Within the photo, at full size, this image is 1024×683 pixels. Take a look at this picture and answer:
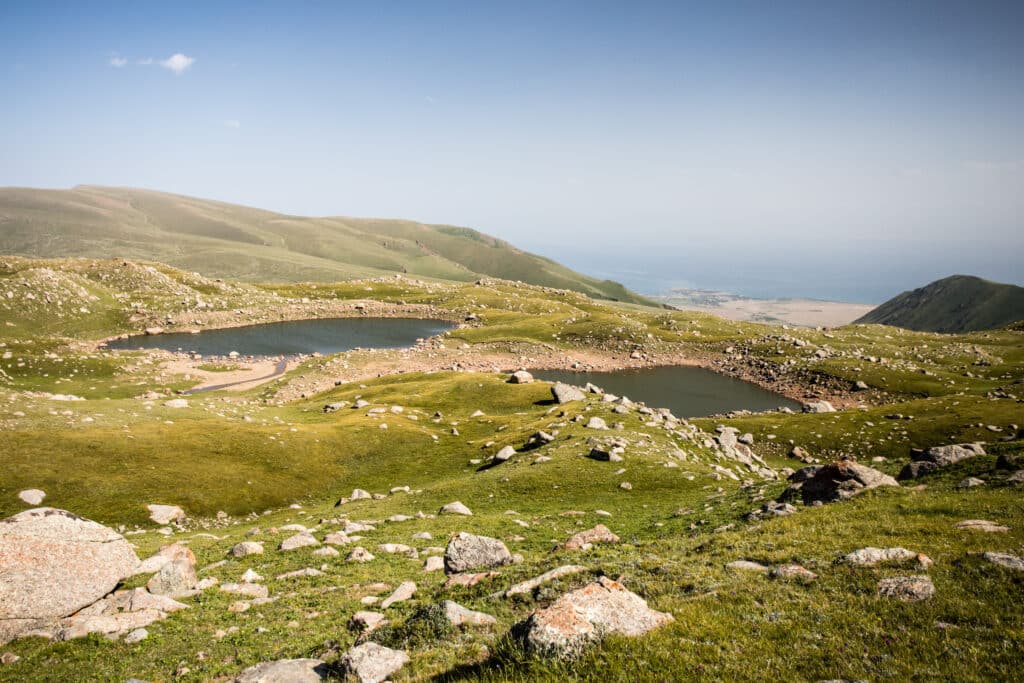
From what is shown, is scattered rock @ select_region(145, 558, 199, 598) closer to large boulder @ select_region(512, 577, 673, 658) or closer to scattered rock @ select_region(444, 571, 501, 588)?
scattered rock @ select_region(444, 571, 501, 588)

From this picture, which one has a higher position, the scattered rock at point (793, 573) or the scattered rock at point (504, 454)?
the scattered rock at point (793, 573)

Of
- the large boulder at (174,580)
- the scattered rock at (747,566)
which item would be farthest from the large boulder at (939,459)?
the large boulder at (174,580)

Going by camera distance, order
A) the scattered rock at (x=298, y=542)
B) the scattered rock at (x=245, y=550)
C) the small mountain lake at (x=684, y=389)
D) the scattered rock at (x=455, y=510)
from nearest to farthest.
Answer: the scattered rock at (x=245, y=550)
the scattered rock at (x=298, y=542)
the scattered rock at (x=455, y=510)
the small mountain lake at (x=684, y=389)

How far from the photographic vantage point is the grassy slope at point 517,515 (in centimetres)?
1040

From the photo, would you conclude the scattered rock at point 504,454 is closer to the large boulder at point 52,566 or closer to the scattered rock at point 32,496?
the large boulder at point 52,566

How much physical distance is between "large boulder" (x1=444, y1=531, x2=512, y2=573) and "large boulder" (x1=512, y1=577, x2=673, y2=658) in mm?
9527

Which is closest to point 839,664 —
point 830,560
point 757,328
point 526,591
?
point 830,560

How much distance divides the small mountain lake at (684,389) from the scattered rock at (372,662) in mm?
77216

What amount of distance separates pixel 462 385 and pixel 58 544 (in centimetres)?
5502

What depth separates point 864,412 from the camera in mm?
60969

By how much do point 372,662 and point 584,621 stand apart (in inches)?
214

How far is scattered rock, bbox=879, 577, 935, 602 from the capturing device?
11.8 metres

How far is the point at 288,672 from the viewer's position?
40.2 feet

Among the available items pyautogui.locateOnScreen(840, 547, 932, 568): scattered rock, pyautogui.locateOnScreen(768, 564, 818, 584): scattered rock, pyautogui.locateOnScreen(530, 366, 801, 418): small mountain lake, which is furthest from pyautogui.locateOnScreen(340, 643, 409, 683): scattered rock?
pyautogui.locateOnScreen(530, 366, 801, 418): small mountain lake
